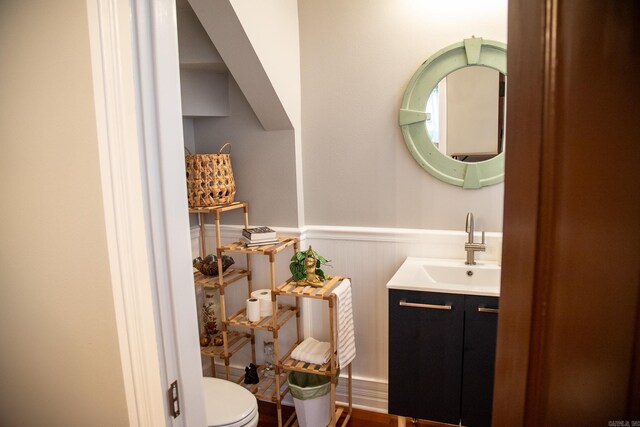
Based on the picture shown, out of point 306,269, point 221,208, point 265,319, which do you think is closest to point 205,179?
point 221,208

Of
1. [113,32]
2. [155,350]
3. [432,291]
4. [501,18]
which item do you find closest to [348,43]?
[501,18]

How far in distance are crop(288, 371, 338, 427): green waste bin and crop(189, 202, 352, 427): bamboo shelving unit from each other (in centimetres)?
7


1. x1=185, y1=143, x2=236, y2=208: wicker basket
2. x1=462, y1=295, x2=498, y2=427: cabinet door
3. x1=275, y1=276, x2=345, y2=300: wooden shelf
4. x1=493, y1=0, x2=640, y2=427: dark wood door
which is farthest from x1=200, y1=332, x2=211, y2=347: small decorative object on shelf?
x1=493, y1=0, x2=640, y2=427: dark wood door

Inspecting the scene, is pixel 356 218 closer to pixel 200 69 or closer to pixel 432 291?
pixel 432 291

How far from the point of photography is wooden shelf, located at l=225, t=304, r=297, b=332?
2.33 meters

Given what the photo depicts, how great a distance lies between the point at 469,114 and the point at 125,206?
6.17ft

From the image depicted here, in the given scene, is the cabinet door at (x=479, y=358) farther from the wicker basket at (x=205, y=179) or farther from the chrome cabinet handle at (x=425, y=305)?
the wicker basket at (x=205, y=179)

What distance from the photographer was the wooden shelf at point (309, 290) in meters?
2.11

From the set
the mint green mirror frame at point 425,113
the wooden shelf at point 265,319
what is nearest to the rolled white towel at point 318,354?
the wooden shelf at point 265,319

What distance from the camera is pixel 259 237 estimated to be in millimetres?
2365

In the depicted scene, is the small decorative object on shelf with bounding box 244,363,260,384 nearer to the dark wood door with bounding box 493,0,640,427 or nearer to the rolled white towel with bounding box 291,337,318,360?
the rolled white towel with bounding box 291,337,318,360

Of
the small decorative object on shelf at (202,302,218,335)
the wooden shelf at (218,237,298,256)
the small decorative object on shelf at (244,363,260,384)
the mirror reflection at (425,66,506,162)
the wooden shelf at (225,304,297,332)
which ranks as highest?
the mirror reflection at (425,66,506,162)

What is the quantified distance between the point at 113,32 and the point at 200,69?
1.83 metres

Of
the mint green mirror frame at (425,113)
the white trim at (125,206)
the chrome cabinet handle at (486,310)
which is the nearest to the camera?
the white trim at (125,206)
